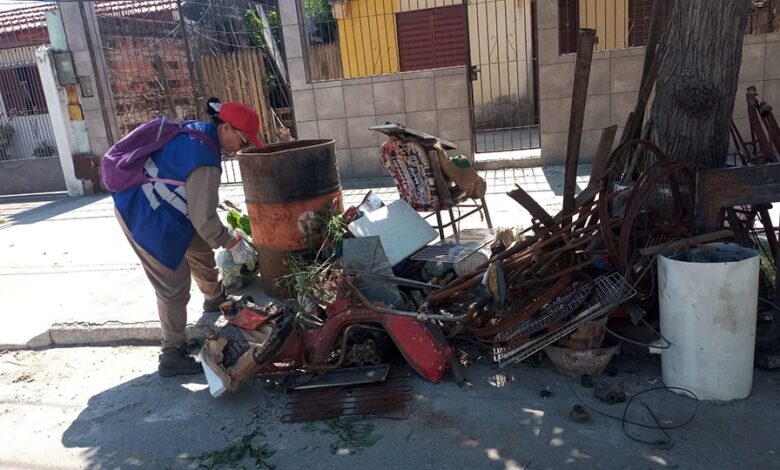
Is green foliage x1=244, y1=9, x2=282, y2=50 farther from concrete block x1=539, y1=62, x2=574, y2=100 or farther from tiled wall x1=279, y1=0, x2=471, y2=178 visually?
concrete block x1=539, y1=62, x2=574, y2=100

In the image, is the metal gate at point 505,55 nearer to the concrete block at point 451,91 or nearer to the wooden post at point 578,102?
the concrete block at point 451,91

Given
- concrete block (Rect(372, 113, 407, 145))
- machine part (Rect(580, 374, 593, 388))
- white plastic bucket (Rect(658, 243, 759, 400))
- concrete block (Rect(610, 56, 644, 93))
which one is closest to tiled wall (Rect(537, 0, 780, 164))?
concrete block (Rect(610, 56, 644, 93))

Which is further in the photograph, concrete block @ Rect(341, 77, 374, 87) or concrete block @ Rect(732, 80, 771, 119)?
concrete block @ Rect(341, 77, 374, 87)

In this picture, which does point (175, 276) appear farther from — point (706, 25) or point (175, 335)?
point (706, 25)

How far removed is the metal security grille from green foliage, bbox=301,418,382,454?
11.6m

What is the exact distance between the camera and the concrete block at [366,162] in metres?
9.21

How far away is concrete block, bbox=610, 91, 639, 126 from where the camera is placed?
8297 mm

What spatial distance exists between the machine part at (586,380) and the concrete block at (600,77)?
19.5 feet

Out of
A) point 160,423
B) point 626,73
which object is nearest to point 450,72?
point 626,73

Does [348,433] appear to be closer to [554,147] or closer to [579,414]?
[579,414]

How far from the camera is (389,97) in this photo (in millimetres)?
8875

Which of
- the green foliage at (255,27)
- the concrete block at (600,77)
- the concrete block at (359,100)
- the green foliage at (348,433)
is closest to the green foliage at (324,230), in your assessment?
the green foliage at (348,433)

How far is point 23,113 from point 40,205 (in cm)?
306

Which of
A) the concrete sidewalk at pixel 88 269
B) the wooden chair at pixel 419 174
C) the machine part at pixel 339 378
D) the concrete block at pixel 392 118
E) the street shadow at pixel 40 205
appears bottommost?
the machine part at pixel 339 378
